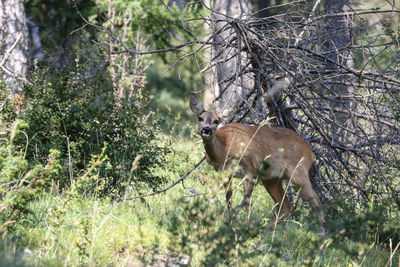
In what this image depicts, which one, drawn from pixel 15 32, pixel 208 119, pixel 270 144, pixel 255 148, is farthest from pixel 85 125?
pixel 15 32

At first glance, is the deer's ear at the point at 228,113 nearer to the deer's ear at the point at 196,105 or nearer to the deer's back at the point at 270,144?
the deer's back at the point at 270,144

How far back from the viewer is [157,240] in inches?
156

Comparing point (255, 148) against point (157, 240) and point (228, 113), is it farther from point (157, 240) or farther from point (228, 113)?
point (157, 240)

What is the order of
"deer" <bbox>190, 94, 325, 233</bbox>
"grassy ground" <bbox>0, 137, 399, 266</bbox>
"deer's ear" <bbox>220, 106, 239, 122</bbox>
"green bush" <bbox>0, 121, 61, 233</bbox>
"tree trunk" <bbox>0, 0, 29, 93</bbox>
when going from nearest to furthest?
"grassy ground" <bbox>0, 137, 399, 266</bbox>, "green bush" <bbox>0, 121, 61, 233</bbox>, "deer" <bbox>190, 94, 325, 233</bbox>, "deer's ear" <bbox>220, 106, 239, 122</bbox>, "tree trunk" <bbox>0, 0, 29, 93</bbox>

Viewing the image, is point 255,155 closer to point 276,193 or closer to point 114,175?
point 276,193

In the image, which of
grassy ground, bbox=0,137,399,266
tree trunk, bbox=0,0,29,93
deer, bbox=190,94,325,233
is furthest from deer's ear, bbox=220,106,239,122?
tree trunk, bbox=0,0,29,93

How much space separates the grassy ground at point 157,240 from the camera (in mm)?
3926

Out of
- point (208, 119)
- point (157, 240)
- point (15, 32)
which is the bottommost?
point (157, 240)

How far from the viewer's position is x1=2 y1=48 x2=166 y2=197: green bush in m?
6.44

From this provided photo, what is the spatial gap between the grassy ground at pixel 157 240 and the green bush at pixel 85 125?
21.9 inches

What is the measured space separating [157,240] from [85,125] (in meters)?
2.82

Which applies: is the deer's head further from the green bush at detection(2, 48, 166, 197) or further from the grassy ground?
the grassy ground

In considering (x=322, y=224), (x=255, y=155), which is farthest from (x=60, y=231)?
(x=322, y=224)

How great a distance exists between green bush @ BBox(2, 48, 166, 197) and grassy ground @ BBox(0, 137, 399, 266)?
56cm
